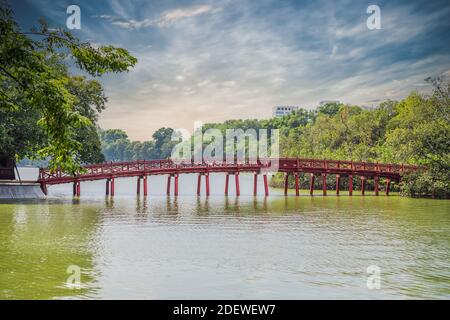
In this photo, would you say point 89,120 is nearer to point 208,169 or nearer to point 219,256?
point 219,256

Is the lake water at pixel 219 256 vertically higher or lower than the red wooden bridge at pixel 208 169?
lower

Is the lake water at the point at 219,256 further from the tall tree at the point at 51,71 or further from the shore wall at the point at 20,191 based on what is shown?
the shore wall at the point at 20,191

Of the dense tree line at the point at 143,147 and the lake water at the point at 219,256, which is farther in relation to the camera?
the dense tree line at the point at 143,147

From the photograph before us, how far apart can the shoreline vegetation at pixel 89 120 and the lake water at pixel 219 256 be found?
271 centimetres

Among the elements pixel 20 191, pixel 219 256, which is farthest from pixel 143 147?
pixel 219 256

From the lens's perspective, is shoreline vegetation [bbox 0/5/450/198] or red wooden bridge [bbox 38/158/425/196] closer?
shoreline vegetation [bbox 0/5/450/198]

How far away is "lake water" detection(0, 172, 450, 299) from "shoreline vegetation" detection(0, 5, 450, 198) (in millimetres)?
2710

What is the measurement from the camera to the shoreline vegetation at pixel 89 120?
1180cm

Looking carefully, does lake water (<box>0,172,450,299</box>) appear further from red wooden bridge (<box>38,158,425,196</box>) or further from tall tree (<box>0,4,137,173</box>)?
red wooden bridge (<box>38,158,425,196</box>)

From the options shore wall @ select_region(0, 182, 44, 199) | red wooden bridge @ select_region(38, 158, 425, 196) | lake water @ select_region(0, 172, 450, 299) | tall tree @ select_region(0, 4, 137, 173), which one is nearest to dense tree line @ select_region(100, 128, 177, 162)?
red wooden bridge @ select_region(38, 158, 425, 196)

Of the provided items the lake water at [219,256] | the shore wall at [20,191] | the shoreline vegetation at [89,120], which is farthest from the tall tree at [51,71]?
the shore wall at [20,191]

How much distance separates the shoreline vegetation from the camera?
11805 mm

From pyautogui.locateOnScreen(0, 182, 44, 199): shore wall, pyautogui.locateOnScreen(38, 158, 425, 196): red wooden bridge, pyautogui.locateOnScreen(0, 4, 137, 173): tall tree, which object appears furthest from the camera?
pyautogui.locateOnScreen(38, 158, 425, 196): red wooden bridge
